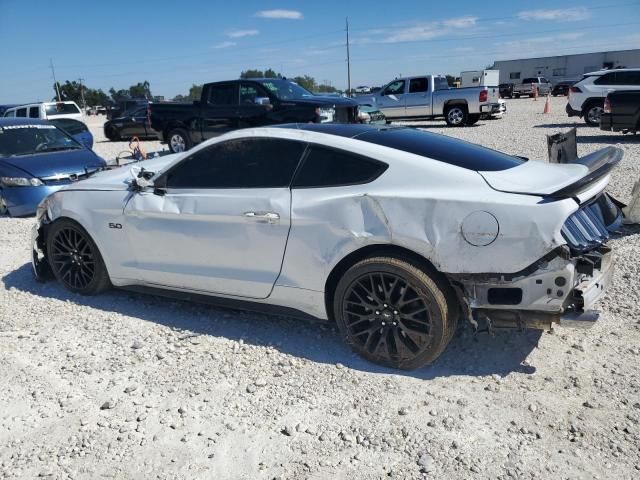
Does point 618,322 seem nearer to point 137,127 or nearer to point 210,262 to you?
point 210,262

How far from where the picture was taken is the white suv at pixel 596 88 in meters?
16.3

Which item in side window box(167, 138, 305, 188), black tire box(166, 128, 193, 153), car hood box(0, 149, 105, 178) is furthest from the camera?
black tire box(166, 128, 193, 153)

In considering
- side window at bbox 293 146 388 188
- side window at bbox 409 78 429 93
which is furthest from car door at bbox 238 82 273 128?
side window at bbox 409 78 429 93

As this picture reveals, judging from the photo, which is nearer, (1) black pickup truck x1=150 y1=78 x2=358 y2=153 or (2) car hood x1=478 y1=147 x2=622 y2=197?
(2) car hood x1=478 y1=147 x2=622 y2=197

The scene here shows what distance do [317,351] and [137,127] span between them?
19199 mm

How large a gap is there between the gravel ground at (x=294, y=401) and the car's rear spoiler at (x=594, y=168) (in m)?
1.16

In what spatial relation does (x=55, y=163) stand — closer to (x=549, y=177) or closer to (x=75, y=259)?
(x=75, y=259)

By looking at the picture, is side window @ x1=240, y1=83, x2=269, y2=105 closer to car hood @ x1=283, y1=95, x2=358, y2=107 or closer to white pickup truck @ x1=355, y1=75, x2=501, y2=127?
car hood @ x1=283, y1=95, x2=358, y2=107

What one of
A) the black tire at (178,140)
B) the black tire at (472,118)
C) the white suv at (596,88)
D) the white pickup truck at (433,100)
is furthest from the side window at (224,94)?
the white suv at (596,88)

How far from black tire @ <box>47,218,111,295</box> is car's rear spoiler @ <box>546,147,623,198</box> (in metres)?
3.68

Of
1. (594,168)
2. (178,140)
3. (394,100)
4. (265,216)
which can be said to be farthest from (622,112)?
(265,216)

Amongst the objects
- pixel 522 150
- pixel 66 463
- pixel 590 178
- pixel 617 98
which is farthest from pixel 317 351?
pixel 617 98

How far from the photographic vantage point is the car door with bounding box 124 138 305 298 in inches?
148

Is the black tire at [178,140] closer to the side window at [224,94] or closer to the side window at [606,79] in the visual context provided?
the side window at [224,94]
